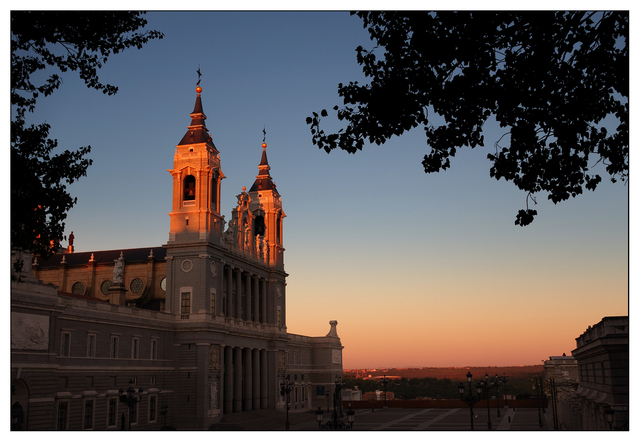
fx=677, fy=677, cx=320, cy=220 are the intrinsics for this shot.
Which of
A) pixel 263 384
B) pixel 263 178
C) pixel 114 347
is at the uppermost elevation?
pixel 263 178

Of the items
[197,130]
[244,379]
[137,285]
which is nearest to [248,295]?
[244,379]

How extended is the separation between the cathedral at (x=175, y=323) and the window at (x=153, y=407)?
14cm

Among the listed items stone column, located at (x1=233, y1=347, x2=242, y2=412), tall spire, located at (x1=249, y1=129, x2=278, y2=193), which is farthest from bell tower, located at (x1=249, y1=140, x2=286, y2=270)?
stone column, located at (x1=233, y1=347, x2=242, y2=412)

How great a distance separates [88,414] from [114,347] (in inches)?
242

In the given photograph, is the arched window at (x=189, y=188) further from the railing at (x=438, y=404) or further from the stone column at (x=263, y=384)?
the railing at (x=438, y=404)

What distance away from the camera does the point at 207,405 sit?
6388cm

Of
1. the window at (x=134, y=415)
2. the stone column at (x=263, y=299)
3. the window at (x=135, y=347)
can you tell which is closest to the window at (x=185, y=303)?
the window at (x=135, y=347)

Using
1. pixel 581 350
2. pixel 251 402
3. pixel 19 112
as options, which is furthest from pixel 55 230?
pixel 251 402

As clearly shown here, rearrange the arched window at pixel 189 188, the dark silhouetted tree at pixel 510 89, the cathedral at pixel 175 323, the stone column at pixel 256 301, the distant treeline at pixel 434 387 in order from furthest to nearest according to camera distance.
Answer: the distant treeline at pixel 434 387
the stone column at pixel 256 301
the arched window at pixel 189 188
the cathedral at pixel 175 323
the dark silhouetted tree at pixel 510 89

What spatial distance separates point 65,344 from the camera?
49062mm

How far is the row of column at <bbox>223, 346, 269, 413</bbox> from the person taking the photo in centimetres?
7025

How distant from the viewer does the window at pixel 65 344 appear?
48.4 meters

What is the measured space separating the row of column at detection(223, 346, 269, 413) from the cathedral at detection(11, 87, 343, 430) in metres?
0.12

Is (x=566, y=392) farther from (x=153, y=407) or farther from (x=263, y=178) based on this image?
(x=263, y=178)
